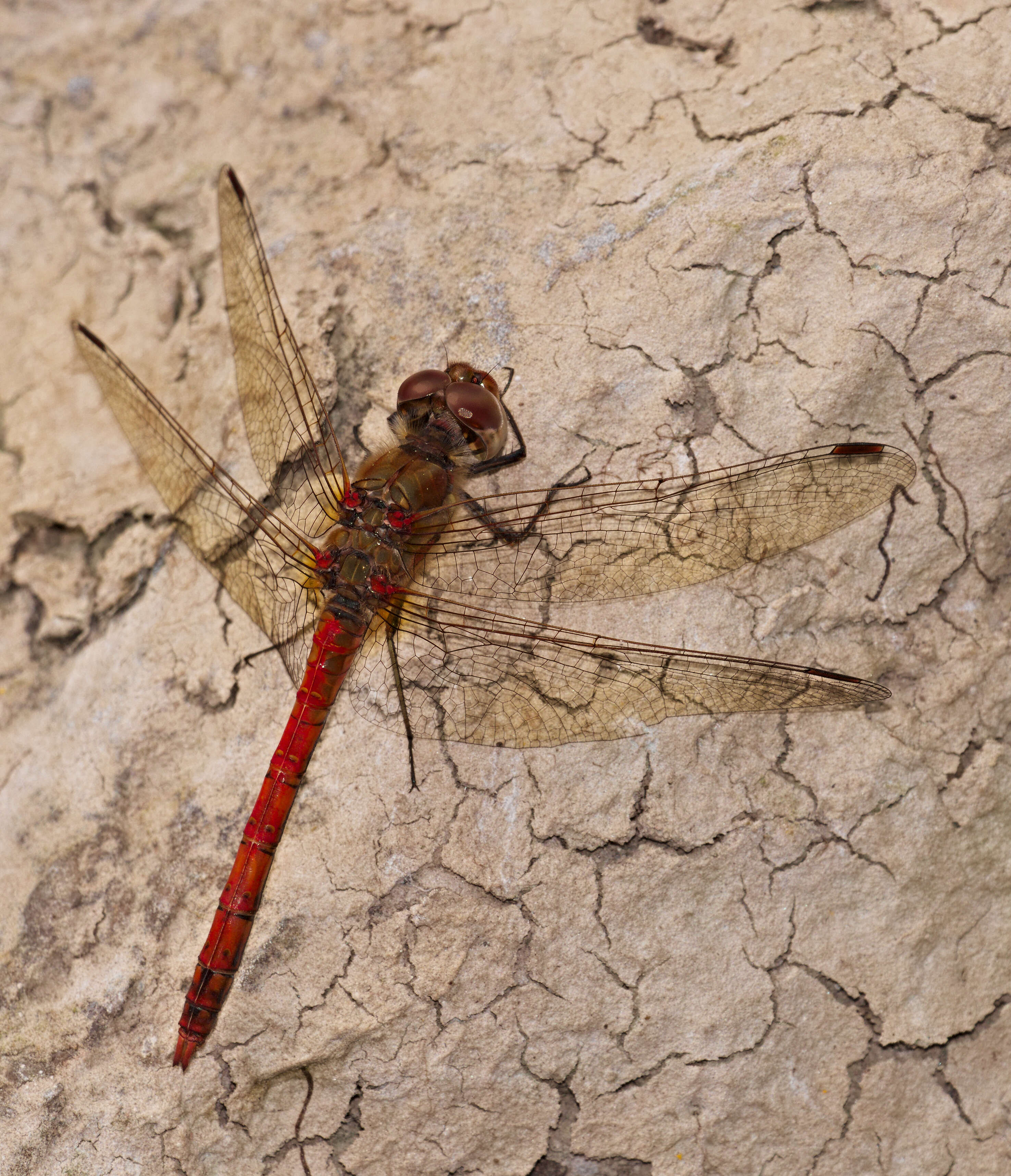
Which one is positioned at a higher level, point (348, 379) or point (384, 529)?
point (348, 379)

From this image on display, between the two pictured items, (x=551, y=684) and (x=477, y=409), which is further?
(x=477, y=409)

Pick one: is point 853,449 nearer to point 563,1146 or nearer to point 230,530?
point 230,530

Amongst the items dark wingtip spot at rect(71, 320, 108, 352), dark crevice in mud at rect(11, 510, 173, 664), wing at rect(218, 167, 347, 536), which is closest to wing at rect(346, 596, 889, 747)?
wing at rect(218, 167, 347, 536)

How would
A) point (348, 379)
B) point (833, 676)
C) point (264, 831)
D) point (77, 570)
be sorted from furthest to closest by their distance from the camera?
point (77, 570) < point (348, 379) < point (264, 831) < point (833, 676)

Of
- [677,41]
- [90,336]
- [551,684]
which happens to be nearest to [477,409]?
[551,684]

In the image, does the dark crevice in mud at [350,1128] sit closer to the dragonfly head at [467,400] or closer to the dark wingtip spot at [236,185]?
the dragonfly head at [467,400]

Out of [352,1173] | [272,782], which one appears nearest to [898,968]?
[352,1173]

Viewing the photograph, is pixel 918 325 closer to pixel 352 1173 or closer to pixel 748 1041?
pixel 748 1041
